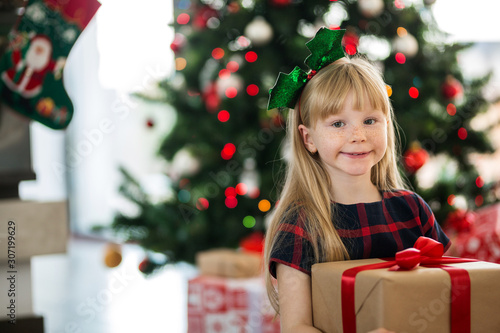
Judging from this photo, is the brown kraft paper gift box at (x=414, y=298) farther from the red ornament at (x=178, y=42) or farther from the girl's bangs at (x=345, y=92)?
the red ornament at (x=178, y=42)

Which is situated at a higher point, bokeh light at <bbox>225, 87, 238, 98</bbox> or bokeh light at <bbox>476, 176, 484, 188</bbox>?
bokeh light at <bbox>225, 87, 238, 98</bbox>

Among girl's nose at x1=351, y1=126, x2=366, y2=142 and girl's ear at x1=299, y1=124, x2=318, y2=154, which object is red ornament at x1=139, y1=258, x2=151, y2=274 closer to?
girl's ear at x1=299, y1=124, x2=318, y2=154

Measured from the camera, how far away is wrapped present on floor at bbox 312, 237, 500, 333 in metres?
0.88

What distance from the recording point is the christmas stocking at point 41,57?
200cm

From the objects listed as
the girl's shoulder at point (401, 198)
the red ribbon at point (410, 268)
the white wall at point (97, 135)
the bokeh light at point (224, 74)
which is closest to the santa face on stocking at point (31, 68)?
the bokeh light at point (224, 74)

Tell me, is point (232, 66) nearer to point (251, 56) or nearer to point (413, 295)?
point (251, 56)

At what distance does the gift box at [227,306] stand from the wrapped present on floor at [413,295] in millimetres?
1374

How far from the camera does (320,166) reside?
1.22 metres

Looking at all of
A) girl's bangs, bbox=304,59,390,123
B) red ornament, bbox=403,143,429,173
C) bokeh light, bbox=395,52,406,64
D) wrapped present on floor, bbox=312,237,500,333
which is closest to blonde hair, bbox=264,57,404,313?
girl's bangs, bbox=304,59,390,123

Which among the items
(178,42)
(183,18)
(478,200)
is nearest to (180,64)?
(178,42)

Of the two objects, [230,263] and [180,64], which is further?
[180,64]

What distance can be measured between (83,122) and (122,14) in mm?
1538

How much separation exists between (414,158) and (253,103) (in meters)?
0.77

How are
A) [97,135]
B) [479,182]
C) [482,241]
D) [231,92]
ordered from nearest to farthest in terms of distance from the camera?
[482,241]
[231,92]
[479,182]
[97,135]
